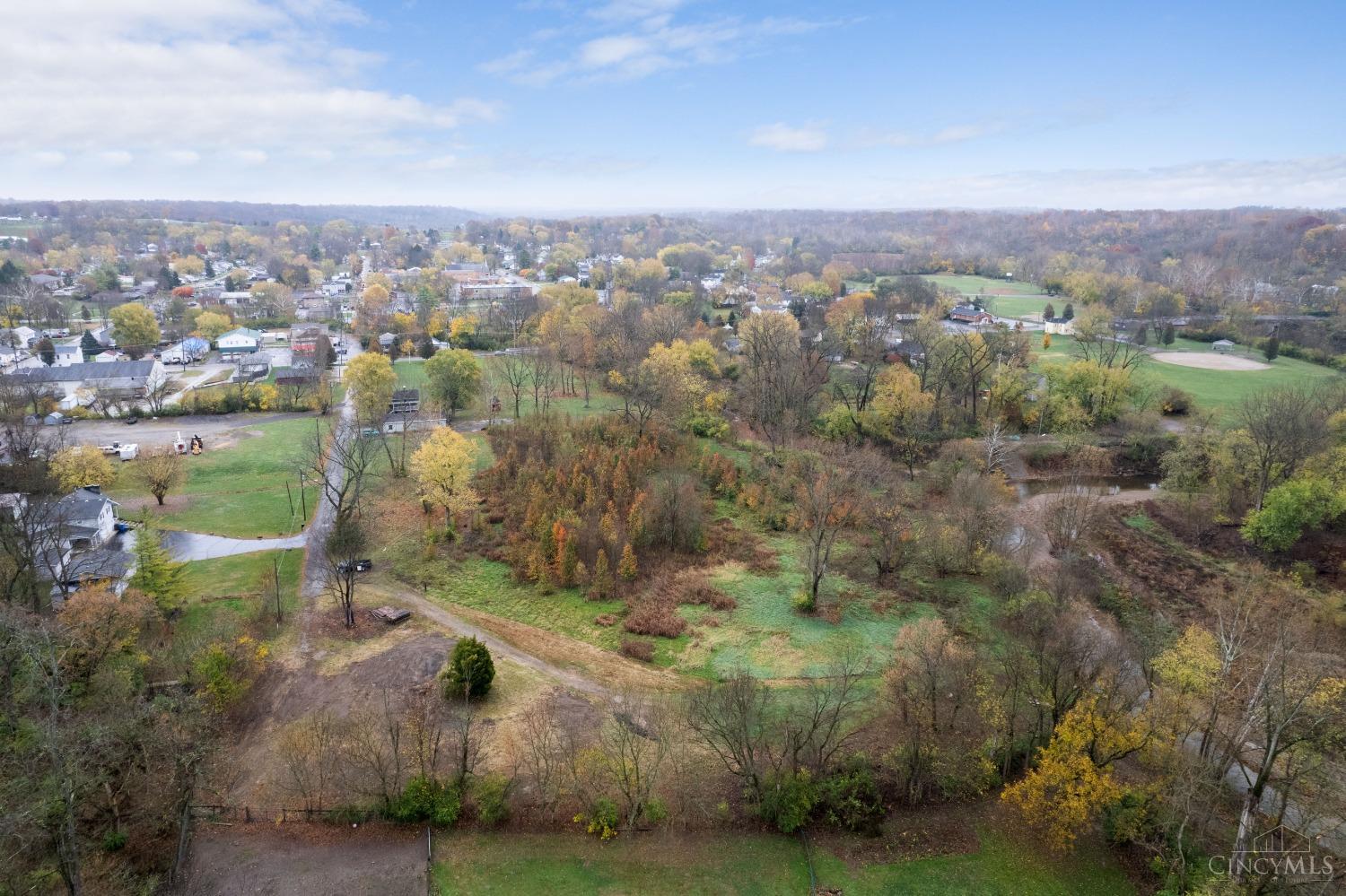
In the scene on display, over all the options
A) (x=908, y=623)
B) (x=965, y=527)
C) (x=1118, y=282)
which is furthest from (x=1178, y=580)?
(x=1118, y=282)

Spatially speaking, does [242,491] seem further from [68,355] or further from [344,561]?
[68,355]

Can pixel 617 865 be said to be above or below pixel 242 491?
below

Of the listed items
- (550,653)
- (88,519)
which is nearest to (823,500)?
(550,653)

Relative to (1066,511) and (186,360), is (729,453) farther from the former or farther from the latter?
(186,360)

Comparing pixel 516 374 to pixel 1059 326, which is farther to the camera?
pixel 1059 326

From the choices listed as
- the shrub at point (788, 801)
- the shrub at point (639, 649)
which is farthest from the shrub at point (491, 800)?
the shrub at point (639, 649)

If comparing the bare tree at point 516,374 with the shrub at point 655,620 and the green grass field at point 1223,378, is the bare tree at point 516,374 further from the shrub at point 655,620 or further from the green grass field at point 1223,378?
the green grass field at point 1223,378
